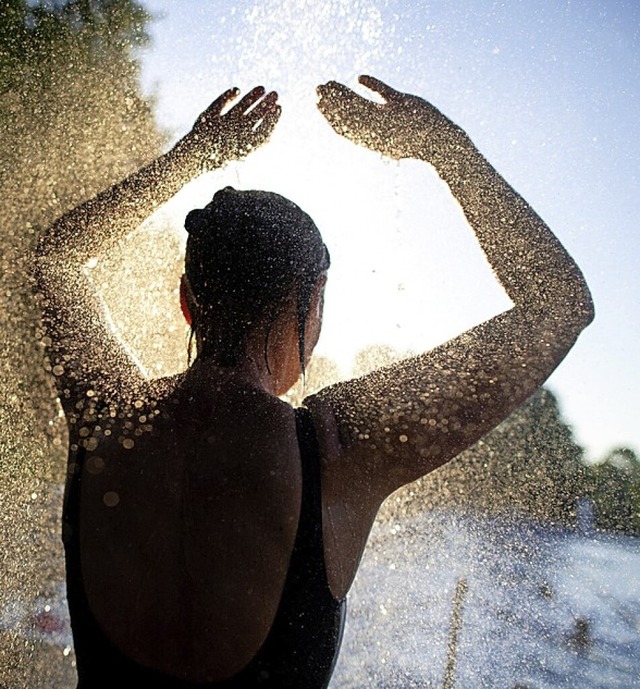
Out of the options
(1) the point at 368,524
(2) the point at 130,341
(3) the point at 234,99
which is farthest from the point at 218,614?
(2) the point at 130,341

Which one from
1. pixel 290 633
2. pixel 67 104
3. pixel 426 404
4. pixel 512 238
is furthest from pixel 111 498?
pixel 67 104

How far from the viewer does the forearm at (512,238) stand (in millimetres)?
1230

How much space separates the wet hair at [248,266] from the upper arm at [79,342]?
0.16 metres

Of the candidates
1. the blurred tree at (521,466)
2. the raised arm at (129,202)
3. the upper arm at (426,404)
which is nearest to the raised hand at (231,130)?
the raised arm at (129,202)

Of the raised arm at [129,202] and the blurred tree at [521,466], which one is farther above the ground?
the raised arm at [129,202]

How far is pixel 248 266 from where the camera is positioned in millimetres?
1204

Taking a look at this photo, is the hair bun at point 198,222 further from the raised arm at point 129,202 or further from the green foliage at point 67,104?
the green foliage at point 67,104

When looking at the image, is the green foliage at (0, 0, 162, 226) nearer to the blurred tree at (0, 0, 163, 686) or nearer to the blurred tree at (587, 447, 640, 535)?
the blurred tree at (0, 0, 163, 686)

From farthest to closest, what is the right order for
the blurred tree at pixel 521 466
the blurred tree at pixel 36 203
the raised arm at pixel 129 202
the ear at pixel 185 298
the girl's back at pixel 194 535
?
the blurred tree at pixel 521 466
the blurred tree at pixel 36 203
the raised arm at pixel 129 202
the ear at pixel 185 298
the girl's back at pixel 194 535

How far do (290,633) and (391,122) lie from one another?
0.91 metres

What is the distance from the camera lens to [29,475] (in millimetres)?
6172

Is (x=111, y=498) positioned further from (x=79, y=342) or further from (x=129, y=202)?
(x=129, y=202)

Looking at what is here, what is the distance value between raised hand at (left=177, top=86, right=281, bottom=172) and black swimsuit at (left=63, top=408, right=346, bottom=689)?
0.73m

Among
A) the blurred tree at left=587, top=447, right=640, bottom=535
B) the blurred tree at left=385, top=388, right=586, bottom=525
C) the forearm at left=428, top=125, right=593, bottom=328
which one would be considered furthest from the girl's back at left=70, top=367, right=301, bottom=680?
the blurred tree at left=587, top=447, right=640, bottom=535
